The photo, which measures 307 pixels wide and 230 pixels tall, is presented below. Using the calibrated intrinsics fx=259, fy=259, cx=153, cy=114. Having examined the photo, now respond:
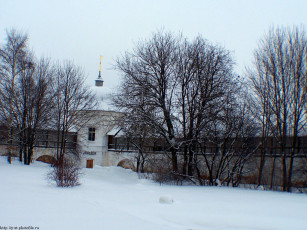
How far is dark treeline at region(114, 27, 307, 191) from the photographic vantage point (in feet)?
47.2

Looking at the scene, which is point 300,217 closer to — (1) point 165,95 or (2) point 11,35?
(1) point 165,95

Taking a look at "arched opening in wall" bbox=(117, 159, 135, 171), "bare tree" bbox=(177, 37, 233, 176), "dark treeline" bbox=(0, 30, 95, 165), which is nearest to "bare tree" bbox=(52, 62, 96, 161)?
"dark treeline" bbox=(0, 30, 95, 165)

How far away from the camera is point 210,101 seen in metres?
14.7

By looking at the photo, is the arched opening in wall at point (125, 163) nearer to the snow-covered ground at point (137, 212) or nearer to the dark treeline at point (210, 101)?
the dark treeline at point (210, 101)

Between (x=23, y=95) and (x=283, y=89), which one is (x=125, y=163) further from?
(x=283, y=89)

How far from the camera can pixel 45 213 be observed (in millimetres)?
6242

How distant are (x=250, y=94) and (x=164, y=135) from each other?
20.5 feet

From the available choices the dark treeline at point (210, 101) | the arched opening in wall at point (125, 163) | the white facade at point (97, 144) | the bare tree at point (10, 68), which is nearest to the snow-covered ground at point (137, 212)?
the dark treeline at point (210, 101)

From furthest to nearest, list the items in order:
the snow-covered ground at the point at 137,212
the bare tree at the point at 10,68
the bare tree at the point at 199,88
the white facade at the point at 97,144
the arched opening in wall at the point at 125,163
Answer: the white facade at the point at 97,144
the arched opening in wall at the point at 125,163
the bare tree at the point at 10,68
the bare tree at the point at 199,88
the snow-covered ground at the point at 137,212

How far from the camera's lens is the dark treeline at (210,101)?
14.4 metres

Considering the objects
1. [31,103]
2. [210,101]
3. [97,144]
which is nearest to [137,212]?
[210,101]

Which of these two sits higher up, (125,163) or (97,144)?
(97,144)

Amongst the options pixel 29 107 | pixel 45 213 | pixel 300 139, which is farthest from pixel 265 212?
pixel 29 107

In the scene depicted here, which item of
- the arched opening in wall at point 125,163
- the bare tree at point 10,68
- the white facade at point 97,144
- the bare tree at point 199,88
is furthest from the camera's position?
the white facade at point 97,144
